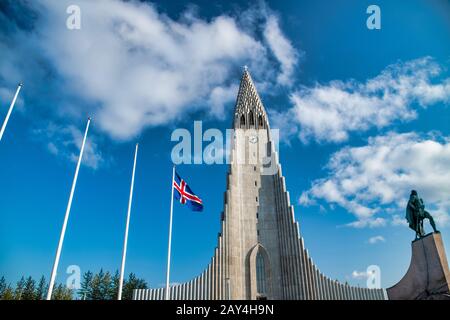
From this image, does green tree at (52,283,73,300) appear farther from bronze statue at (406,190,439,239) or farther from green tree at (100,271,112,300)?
bronze statue at (406,190,439,239)

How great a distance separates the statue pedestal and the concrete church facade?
1532cm

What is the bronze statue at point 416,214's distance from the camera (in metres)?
19.5

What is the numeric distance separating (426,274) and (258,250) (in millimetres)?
20815

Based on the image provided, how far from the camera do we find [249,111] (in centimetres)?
4872

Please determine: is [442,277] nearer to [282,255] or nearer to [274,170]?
[282,255]

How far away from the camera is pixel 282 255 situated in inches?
1431

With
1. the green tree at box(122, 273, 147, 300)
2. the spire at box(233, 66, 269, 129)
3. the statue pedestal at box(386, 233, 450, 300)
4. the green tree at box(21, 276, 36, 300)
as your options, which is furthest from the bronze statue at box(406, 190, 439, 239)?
the green tree at box(21, 276, 36, 300)

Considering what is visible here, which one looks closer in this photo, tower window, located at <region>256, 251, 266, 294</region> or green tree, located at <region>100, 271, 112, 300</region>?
tower window, located at <region>256, 251, 266, 294</region>

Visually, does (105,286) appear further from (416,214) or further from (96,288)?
(416,214)

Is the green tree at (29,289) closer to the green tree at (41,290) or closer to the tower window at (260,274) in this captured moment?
the green tree at (41,290)

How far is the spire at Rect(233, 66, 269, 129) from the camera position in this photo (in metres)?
47.4

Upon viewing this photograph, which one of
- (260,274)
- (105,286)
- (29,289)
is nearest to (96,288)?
(105,286)
